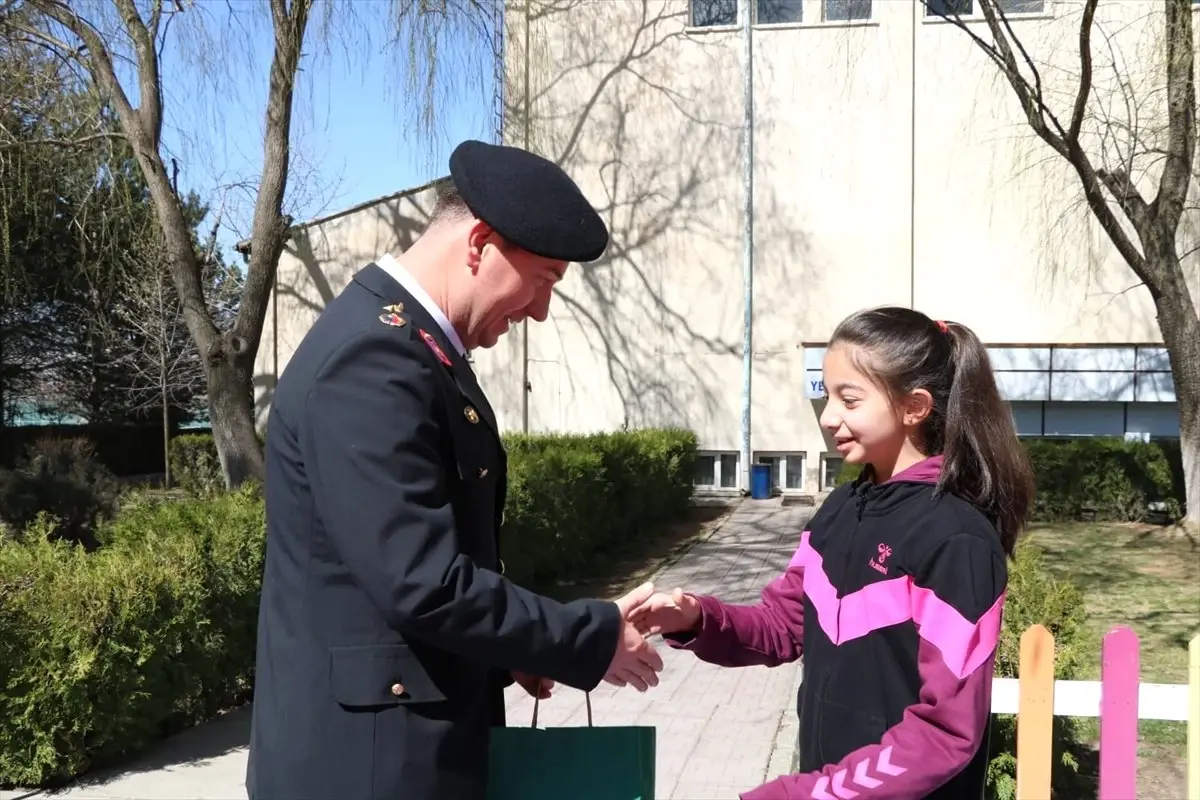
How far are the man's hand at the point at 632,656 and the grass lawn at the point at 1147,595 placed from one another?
10.9ft

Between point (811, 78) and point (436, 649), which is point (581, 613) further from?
point (811, 78)

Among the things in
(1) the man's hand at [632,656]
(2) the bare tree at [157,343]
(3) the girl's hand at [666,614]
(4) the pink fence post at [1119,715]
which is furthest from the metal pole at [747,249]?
(1) the man's hand at [632,656]

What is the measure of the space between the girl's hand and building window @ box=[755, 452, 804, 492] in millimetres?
15771

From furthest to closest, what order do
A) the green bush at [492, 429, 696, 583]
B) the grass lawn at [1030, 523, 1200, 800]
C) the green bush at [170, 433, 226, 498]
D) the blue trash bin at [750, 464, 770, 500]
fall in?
1. the green bush at [170, 433, 226, 498]
2. the blue trash bin at [750, 464, 770, 500]
3. the green bush at [492, 429, 696, 583]
4. the grass lawn at [1030, 523, 1200, 800]

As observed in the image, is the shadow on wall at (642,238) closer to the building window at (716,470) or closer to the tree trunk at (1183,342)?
the building window at (716,470)

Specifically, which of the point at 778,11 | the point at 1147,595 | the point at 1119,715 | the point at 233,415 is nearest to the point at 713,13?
the point at 778,11

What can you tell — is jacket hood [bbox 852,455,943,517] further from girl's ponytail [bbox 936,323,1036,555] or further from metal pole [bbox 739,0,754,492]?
metal pole [bbox 739,0,754,492]

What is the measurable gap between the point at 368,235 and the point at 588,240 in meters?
17.2

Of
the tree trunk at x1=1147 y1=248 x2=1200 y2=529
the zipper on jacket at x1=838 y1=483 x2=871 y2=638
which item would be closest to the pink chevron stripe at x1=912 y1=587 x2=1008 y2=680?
the zipper on jacket at x1=838 y1=483 x2=871 y2=638

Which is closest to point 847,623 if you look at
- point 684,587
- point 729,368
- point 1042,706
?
point 1042,706

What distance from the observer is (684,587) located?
977 centimetres

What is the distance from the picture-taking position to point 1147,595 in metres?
9.10

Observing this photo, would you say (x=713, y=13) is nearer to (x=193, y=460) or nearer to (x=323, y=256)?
(x=323, y=256)

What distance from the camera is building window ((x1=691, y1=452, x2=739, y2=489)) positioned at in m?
17.9
